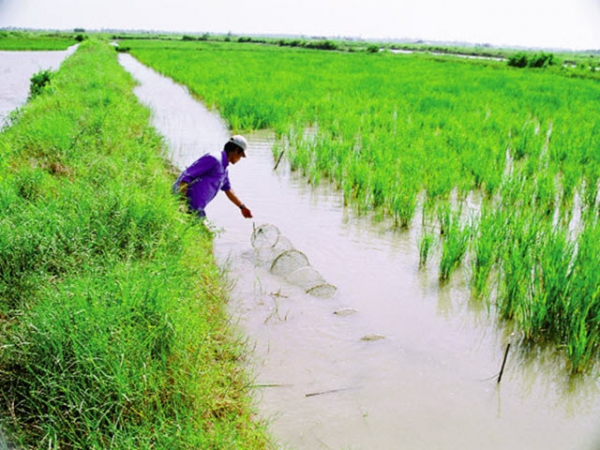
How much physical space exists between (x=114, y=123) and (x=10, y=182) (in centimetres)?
276

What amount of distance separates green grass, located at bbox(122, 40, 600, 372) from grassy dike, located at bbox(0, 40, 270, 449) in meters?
1.82

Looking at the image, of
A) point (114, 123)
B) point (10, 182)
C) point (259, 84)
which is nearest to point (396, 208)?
point (10, 182)

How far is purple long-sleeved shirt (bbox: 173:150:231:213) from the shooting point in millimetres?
3484

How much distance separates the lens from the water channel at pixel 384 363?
2.11 meters

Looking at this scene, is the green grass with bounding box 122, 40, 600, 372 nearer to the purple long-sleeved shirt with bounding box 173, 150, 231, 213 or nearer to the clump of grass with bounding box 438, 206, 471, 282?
the clump of grass with bounding box 438, 206, 471, 282

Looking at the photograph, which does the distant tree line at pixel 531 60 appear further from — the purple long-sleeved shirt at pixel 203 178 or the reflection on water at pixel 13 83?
the purple long-sleeved shirt at pixel 203 178

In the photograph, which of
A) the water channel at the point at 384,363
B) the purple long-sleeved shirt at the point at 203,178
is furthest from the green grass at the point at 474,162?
the purple long-sleeved shirt at the point at 203,178

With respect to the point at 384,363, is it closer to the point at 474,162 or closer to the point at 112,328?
the point at 112,328

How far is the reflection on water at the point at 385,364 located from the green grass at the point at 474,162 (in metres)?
0.26

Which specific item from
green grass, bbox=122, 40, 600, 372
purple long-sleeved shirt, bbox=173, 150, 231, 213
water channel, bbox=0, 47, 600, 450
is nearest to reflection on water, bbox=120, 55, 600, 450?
water channel, bbox=0, 47, 600, 450

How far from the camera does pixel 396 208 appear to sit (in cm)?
435

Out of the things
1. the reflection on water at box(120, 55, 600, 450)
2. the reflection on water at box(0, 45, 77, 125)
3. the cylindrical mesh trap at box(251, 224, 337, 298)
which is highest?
the reflection on water at box(0, 45, 77, 125)

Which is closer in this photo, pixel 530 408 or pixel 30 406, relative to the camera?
pixel 30 406

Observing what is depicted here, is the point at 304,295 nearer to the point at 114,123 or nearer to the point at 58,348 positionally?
the point at 58,348
